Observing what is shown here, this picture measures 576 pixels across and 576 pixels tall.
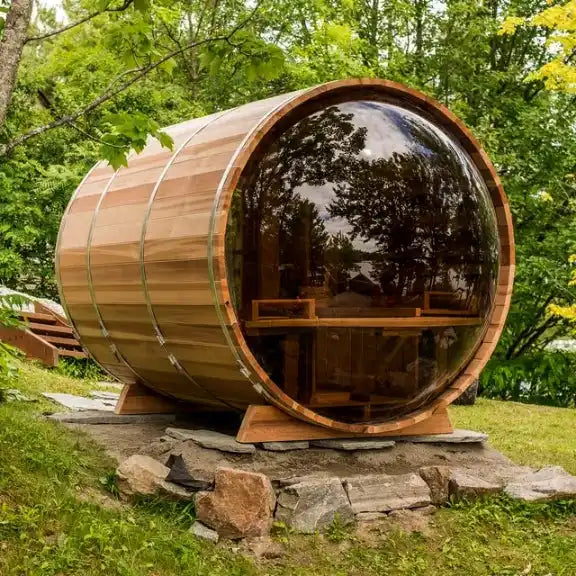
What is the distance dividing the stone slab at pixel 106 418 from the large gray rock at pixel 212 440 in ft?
2.82

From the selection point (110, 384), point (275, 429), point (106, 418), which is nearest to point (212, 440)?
point (275, 429)

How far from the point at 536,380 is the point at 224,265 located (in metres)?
9.97

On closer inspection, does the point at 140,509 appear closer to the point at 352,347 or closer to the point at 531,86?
the point at 352,347

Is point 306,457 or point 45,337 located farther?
point 45,337

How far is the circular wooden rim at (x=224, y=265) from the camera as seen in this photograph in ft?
16.3

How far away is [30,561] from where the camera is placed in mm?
3824

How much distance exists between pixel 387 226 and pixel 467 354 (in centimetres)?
114

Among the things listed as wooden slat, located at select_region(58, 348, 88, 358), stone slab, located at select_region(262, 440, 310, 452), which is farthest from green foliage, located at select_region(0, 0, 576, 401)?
stone slab, located at select_region(262, 440, 310, 452)

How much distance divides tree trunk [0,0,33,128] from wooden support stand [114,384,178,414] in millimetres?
3110

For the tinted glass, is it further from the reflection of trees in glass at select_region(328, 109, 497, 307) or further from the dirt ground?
the dirt ground

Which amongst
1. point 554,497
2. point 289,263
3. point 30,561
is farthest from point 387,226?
point 30,561

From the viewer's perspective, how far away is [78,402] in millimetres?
7621

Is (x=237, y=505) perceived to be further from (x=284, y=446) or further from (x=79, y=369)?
(x=79, y=369)

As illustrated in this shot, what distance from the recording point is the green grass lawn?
4.02 meters
